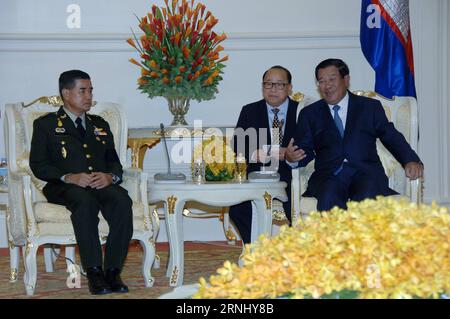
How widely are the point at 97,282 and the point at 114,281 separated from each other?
0.12m

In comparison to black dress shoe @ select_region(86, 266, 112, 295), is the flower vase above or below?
above

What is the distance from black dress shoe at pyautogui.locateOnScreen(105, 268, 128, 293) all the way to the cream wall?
2414 millimetres

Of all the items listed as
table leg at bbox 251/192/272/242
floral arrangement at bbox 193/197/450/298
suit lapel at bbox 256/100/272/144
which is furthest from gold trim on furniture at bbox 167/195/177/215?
floral arrangement at bbox 193/197/450/298

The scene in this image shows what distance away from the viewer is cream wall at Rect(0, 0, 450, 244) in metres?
7.11

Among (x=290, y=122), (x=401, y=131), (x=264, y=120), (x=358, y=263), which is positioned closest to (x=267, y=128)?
(x=264, y=120)

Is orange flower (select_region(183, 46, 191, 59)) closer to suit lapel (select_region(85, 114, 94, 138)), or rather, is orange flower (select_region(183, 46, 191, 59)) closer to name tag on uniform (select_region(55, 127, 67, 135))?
suit lapel (select_region(85, 114, 94, 138))

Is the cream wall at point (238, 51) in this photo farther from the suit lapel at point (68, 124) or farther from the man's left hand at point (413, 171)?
the man's left hand at point (413, 171)

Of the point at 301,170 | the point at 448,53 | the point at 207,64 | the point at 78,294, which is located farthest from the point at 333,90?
the point at 448,53

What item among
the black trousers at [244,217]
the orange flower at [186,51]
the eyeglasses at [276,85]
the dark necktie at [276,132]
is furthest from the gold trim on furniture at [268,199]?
the orange flower at [186,51]

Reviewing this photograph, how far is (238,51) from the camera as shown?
23.8 feet

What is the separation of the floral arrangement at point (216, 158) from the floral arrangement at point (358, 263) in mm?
3434

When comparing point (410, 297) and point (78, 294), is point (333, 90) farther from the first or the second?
point (410, 297)

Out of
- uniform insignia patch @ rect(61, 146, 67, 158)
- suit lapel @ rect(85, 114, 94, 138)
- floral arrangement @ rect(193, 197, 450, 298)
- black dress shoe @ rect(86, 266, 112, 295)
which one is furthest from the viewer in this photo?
suit lapel @ rect(85, 114, 94, 138)
